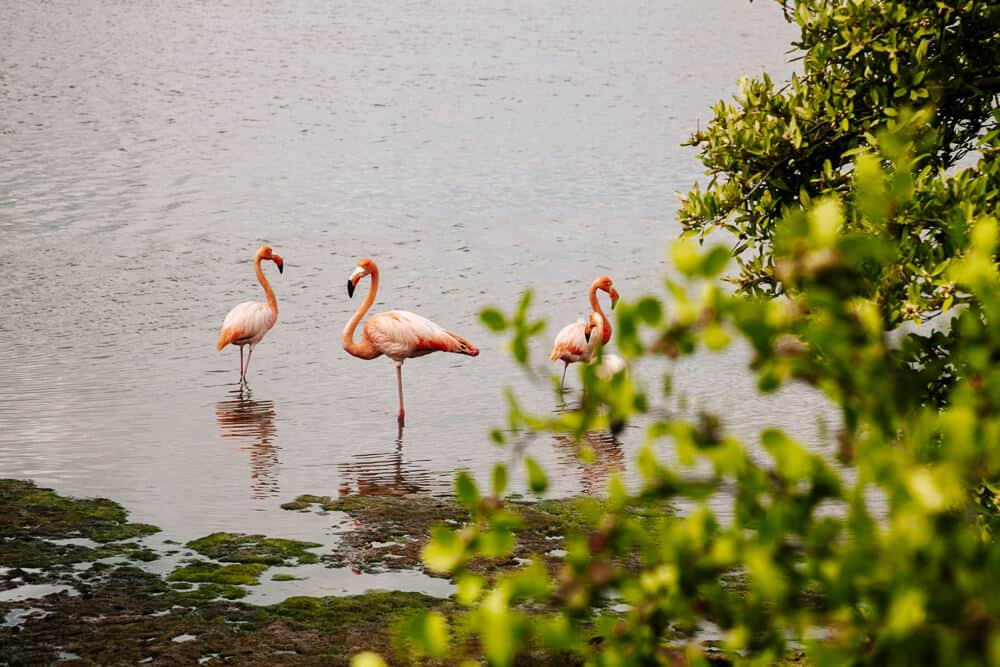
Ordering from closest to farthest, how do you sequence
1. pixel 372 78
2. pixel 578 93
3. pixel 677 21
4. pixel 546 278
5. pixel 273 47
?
pixel 546 278 → pixel 578 93 → pixel 372 78 → pixel 273 47 → pixel 677 21

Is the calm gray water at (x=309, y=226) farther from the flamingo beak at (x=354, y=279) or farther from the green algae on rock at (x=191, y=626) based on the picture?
the green algae on rock at (x=191, y=626)

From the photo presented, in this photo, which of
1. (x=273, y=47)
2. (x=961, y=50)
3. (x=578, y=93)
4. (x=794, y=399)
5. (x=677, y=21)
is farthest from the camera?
(x=677, y=21)

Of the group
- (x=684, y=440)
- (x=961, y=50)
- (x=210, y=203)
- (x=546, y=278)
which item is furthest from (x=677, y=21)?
(x=684, y=440)

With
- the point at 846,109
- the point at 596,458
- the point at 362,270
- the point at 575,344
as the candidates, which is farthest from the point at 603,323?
the point at 846,109

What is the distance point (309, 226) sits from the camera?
1011 inches

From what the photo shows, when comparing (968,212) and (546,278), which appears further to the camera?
(546,278)

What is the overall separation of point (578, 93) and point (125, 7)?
1229 inches

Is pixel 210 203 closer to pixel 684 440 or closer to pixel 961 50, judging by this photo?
pixel 961 50

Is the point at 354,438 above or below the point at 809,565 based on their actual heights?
below

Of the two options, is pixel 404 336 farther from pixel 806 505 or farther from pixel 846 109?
pixel 806 505

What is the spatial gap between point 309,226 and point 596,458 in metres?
15.2

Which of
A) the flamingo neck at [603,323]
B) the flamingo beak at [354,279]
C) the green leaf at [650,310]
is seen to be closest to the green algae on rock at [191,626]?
the green leaf at [650,310]

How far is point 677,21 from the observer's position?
202 ft

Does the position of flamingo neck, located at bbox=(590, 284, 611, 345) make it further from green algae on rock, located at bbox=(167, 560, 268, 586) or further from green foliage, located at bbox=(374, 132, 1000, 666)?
green foliage, located at bbox=(374, 132, 1000, 666)
